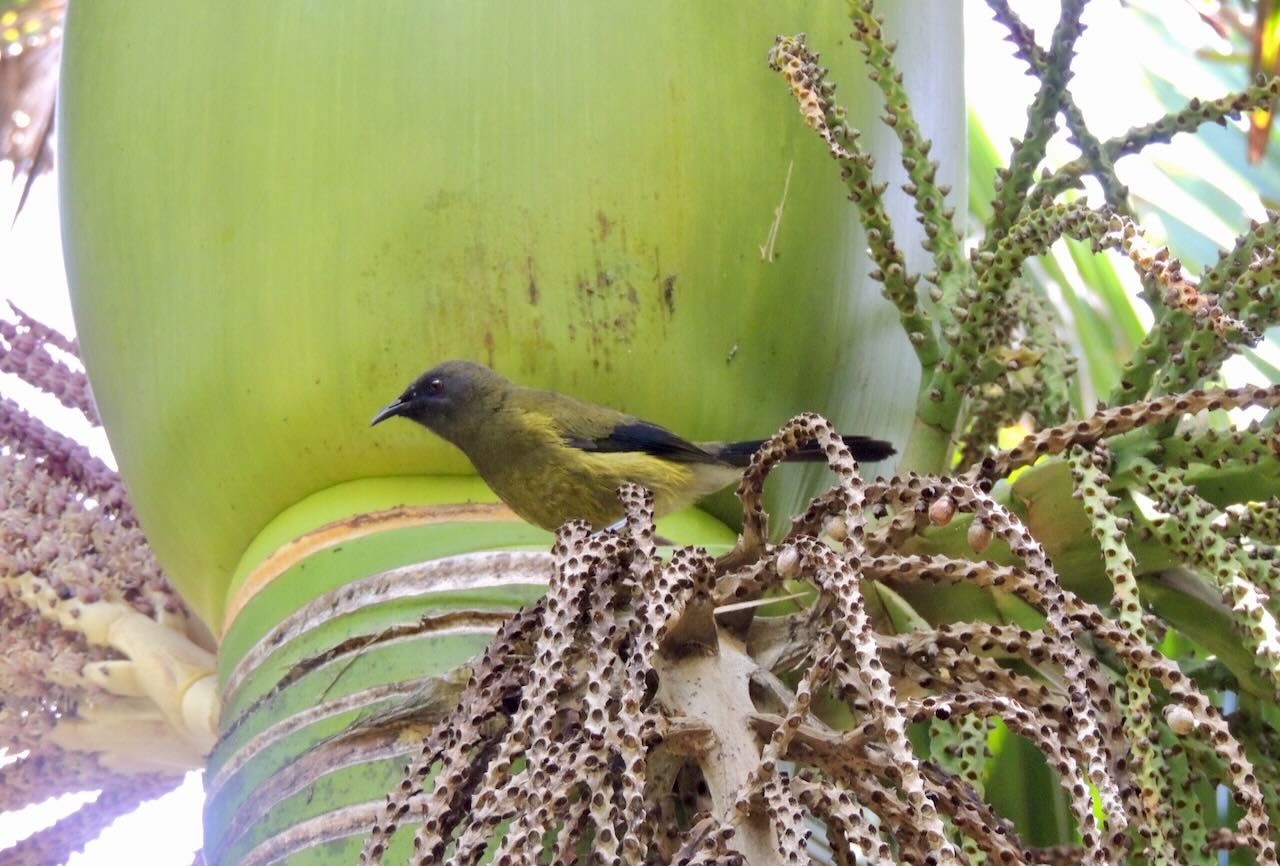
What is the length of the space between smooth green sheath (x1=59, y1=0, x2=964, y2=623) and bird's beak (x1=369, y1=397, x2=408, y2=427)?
1 cm

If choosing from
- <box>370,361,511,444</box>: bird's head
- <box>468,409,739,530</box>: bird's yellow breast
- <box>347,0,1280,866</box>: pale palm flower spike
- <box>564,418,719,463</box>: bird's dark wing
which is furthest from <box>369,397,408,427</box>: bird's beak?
<box>347,0,1280,866</box>: pale palm flower spike

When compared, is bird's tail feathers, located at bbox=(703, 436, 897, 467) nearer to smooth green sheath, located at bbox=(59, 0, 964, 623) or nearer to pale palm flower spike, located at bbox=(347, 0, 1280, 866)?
smooth green sheath, located at bbox=(59, 0, 964, 623)

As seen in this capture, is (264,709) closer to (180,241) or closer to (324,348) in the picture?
(324,348)

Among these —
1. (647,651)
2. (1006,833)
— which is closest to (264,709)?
(647,651)

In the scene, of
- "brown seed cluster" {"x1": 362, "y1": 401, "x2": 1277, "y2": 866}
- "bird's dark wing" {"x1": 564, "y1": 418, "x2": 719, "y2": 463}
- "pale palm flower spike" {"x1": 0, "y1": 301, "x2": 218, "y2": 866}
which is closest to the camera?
"brown seed cluster" {"x1": 362, "y1": 401, "x2": 1277, "y2": 866}

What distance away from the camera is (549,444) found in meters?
2.22

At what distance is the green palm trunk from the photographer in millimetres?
1644

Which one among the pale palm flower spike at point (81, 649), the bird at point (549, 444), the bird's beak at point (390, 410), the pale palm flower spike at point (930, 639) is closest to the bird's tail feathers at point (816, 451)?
the bird at point (549, 444)

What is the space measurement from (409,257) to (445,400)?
0.18 m

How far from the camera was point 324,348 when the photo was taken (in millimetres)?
1651

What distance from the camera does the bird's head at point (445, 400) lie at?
1648 millimetres

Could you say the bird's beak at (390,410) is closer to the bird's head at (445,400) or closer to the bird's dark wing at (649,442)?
the bird's head at (445,400)

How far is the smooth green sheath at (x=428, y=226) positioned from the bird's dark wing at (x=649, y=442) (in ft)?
0.16

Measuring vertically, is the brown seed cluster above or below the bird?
below
